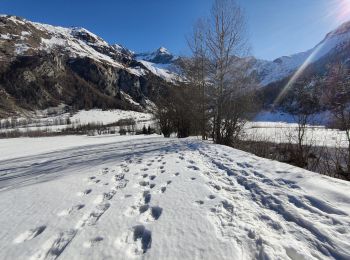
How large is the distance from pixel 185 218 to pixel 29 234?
2.21 metres

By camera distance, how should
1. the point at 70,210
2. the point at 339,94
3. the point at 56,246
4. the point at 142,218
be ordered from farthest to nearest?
the point at 339,94 → the point at 70,210 → the point at 142,218 → the point at 56,246

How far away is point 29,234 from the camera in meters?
3.82

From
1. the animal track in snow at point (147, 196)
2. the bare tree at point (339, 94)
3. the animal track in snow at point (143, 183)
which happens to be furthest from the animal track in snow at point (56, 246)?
the bare tree at point (339, 94)

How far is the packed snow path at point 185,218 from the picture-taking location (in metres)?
3.15

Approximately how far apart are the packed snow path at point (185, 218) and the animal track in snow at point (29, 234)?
0.02 metres

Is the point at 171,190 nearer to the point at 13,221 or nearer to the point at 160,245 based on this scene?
the point at 160,245

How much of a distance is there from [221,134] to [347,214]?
13037 mm

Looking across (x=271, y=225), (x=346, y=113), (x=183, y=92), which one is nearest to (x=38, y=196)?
(x=271, y=225)

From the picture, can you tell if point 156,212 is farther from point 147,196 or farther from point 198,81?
point 198,81

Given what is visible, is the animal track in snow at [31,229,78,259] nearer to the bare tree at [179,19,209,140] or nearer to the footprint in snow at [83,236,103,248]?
the footprint in snow at [83,236,103,248]

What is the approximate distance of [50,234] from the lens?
12.1ft

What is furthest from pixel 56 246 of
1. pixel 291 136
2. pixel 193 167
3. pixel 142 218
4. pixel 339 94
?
pixel 291 136

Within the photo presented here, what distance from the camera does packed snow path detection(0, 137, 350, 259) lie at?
3152mm

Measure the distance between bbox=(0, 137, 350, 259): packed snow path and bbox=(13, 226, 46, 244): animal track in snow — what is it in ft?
0.06
